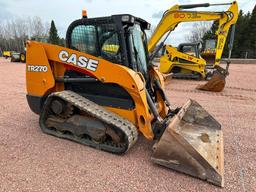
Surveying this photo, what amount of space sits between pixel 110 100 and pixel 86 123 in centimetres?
55

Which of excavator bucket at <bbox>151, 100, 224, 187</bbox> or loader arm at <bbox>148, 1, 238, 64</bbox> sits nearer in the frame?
excavator bucket at <bbox>151, 100, 224, 187</bbox>

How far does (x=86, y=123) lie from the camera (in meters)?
3.16

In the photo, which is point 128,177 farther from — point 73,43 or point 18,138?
point 73,43

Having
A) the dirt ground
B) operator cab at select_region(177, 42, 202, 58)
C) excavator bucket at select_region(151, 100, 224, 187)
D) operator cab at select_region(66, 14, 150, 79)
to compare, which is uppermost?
operator cab at select_region(66, 14, 150, 79)

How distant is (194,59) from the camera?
10500 mm

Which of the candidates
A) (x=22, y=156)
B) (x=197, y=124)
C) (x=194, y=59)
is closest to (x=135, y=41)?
(x=197, y=124)

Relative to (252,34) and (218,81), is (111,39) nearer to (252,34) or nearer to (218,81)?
(218,81)

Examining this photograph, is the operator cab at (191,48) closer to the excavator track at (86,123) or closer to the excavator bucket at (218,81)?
the excavator bucket at (218,81)

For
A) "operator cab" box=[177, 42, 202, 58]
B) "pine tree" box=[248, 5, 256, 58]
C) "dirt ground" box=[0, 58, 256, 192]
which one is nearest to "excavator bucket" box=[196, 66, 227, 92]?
"operator cab" box=[177, 42, 202, 58]

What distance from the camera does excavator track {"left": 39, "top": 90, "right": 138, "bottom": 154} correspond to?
2922mm

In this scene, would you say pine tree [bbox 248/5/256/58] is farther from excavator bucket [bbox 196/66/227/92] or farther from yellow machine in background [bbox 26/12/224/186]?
yellow machine in background [bbox 26/12/224/186]

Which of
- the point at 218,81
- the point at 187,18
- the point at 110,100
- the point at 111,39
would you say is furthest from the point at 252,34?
the point at 110,100

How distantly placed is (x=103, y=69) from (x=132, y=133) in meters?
1.09

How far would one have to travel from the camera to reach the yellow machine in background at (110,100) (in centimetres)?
266
